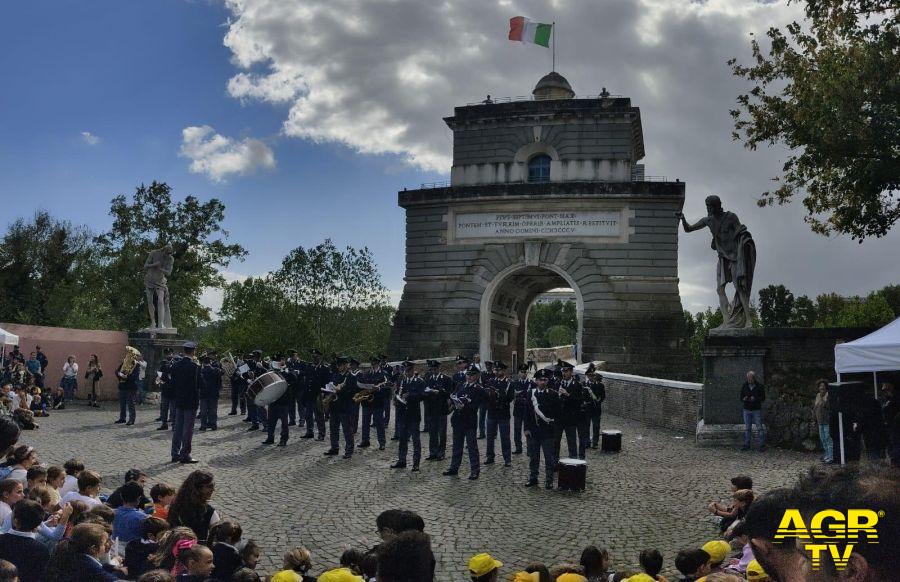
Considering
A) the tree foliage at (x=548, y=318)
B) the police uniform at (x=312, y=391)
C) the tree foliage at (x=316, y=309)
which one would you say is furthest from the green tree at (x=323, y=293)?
the tree foliage at (x=548, y=318)

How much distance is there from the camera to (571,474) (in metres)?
11.0

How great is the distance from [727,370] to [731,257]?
8.20ft

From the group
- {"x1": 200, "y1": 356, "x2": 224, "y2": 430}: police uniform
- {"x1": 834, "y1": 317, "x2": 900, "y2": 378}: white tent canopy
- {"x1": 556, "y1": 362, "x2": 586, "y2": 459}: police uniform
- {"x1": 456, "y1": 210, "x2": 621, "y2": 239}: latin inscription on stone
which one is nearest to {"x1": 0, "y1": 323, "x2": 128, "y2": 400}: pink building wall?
{"x1": 200, "y1": 356, "x2": 224, "y2": 430}: police uniform

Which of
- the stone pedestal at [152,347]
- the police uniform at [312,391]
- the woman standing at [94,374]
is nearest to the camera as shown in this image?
the police uniform at [312,391]

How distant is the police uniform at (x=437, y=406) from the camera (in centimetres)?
1380

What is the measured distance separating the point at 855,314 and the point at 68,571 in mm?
57192

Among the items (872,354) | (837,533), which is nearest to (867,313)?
(872,354)

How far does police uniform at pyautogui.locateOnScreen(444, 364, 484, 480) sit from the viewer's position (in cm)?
1245

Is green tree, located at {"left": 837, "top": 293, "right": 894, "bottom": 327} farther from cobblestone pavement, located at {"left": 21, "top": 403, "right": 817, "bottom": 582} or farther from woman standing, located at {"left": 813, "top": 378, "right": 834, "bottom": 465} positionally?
cobblestone pavement, located at {"left": 21, "top": 403, "right": 817, "bottom": 582}

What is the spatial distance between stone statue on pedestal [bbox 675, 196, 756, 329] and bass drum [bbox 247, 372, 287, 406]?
9.37m

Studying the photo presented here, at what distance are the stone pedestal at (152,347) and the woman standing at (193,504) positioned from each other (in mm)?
17949

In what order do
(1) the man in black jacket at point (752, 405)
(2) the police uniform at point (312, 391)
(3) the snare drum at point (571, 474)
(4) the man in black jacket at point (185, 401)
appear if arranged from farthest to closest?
(2) the police uniform at point (312, 391)
(1) the man in black jacket at point (752, 405)
(4) the man in black jacket at point (185, 401)
(3) the snare drum at point (571, 474)

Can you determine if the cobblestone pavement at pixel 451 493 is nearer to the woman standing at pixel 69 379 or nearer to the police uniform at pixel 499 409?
the police uniform at pixel 499 409

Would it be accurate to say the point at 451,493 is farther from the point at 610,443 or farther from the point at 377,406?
the point at 610,443
